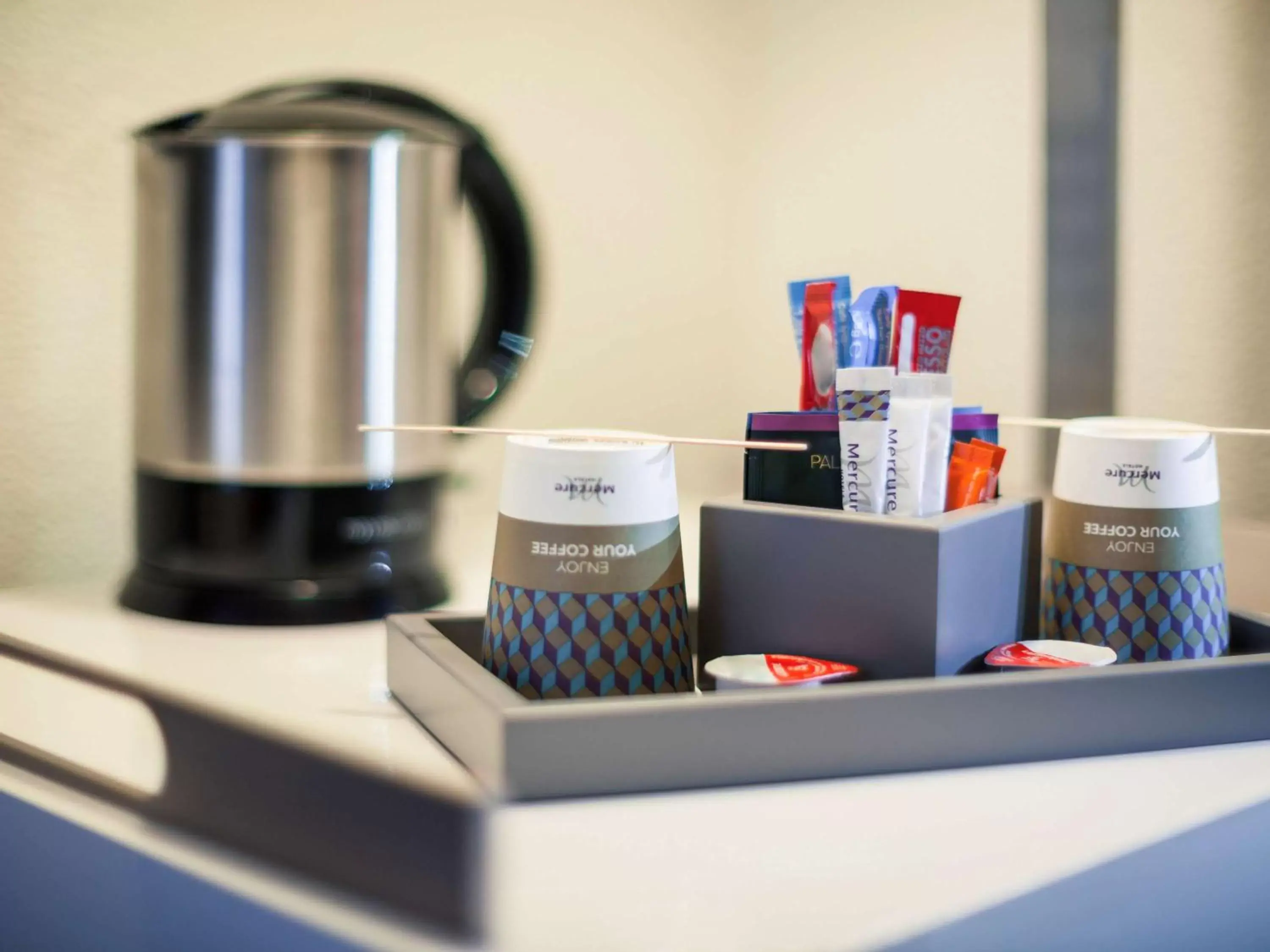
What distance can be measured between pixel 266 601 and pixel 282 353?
14 centimetres

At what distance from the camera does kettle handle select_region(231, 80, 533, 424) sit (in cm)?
82

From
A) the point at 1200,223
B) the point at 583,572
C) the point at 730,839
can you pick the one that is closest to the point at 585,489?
the point at 583,572

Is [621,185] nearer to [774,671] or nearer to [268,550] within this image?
[268,550]

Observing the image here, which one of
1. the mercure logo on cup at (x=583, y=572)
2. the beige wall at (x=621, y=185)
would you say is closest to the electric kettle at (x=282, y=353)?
the beige wall at (x=621, y=185)

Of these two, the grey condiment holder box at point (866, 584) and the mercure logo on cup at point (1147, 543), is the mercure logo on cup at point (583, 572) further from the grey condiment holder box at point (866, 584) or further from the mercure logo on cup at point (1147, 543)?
the mercure logo on cup at point (1147, 543)

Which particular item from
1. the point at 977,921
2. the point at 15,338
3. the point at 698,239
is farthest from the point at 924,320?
the point at 698,239

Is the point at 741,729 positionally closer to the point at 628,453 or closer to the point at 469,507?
the point at 628,453

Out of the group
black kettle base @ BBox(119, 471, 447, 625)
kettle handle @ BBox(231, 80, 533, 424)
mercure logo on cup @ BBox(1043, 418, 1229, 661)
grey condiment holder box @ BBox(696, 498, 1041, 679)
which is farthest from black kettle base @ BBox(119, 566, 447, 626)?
mercure logo on cup @ BBox(1043, 418, 1229, 661)

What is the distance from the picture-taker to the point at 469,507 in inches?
44.8

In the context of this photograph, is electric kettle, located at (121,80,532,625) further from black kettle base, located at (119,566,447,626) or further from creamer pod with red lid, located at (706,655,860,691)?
creamer pod with red lid, located at (706,655,860,691)

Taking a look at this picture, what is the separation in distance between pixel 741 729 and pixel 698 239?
0.87m

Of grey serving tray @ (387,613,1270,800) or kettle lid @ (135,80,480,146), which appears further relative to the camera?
kettle lid @ (135,80,480,146)

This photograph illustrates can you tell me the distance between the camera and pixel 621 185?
3.87 ft

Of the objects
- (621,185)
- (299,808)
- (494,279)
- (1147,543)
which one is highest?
(621,185)
